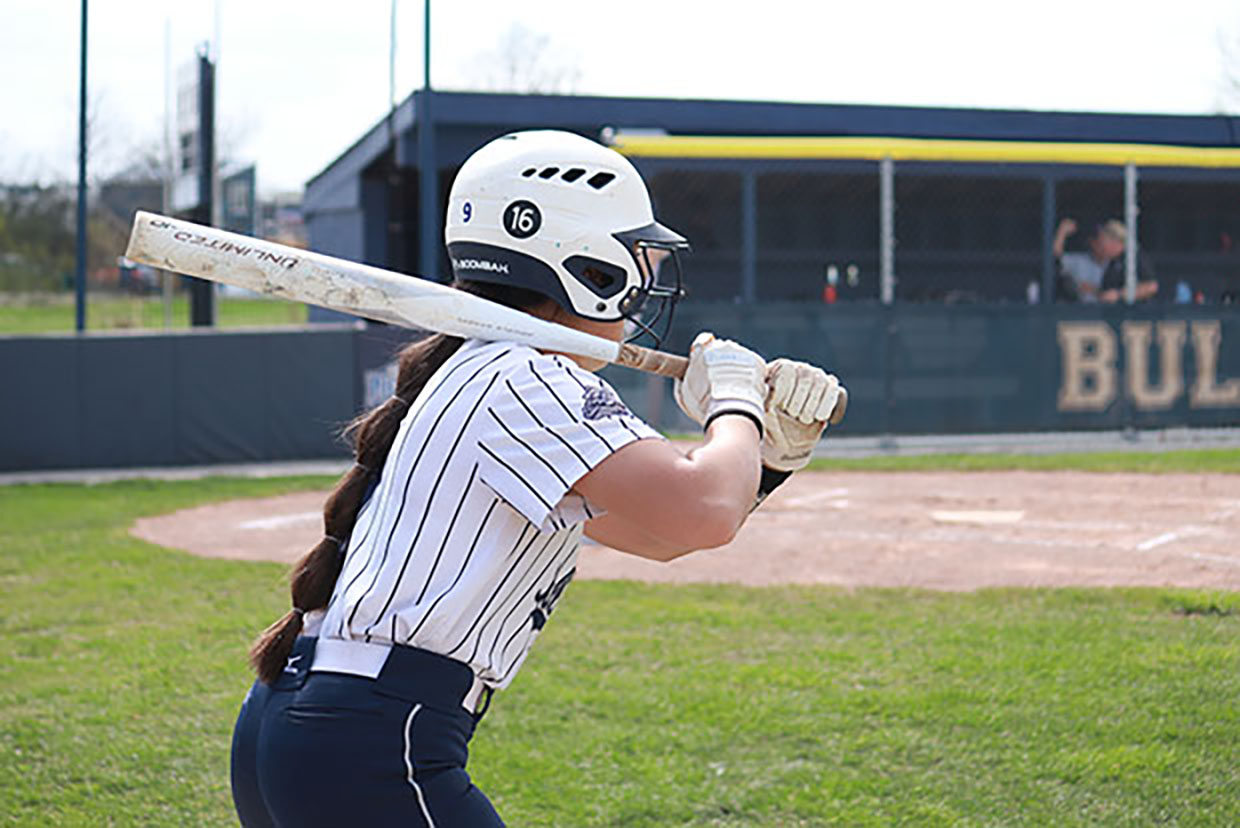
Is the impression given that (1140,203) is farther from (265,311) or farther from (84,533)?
(265,311)

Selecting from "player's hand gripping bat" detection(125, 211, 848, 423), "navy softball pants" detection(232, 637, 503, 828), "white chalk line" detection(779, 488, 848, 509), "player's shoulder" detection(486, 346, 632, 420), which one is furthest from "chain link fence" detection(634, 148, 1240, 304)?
"navy softball pants" detection(232, 637, 503, 828)

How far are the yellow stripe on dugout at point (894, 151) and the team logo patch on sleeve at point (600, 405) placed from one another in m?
13.8

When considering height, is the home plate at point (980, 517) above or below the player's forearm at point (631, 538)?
below

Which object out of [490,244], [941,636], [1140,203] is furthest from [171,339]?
[1140,203]

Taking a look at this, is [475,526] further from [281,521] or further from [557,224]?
[281,521]

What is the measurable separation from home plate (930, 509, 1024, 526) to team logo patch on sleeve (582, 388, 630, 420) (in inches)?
Answer: 314

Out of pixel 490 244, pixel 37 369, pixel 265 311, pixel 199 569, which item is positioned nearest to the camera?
pixel 490 244

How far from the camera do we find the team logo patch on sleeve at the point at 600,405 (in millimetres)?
2238

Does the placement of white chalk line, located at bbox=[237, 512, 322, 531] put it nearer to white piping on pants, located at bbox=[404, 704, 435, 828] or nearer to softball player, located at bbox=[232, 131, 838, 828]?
softball player, located at bbox=[232, 131, 838, 828]

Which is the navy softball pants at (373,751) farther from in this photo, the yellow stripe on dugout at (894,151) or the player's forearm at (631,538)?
the yellow stripe on dugout at (894,151)

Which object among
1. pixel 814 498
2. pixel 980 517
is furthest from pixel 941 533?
pixel 814 498

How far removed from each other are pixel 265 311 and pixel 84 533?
30575 millimetres

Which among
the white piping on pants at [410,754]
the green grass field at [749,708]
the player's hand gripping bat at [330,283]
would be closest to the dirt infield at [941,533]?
the green grass field at [749,708]

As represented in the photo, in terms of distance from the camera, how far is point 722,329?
14.5 metres
